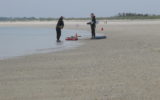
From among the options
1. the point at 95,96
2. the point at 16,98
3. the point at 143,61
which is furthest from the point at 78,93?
the point at 143,61

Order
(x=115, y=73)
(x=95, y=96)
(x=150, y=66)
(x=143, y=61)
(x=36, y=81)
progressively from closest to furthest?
(x=95, y=96), (x=36, y=81), (x=115, y=73), (x=150, y=66), (x=143, y=61)

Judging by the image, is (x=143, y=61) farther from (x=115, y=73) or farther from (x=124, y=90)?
(x=124, y=90)

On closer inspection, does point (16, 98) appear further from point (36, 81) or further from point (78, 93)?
point (36, 81)

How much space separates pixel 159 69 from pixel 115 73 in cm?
112

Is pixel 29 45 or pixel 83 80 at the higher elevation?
pixel 83 80

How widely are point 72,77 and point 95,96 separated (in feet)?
6.72

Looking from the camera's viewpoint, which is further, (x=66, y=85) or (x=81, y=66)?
(x=81, y=66)

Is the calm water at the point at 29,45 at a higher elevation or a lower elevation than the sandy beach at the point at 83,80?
lower

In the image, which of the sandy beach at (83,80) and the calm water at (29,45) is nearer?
the sandy beach at (83,80)

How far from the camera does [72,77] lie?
896 cm

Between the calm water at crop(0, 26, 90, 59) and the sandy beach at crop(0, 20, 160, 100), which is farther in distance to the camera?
the calm water at crop(0, 26, 90, 59)

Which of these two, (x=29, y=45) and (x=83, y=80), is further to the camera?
(x=29, y=45)

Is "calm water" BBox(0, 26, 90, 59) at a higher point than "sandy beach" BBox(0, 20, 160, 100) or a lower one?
lower

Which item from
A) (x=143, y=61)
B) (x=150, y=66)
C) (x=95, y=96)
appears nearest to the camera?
(x=95, y=96)
